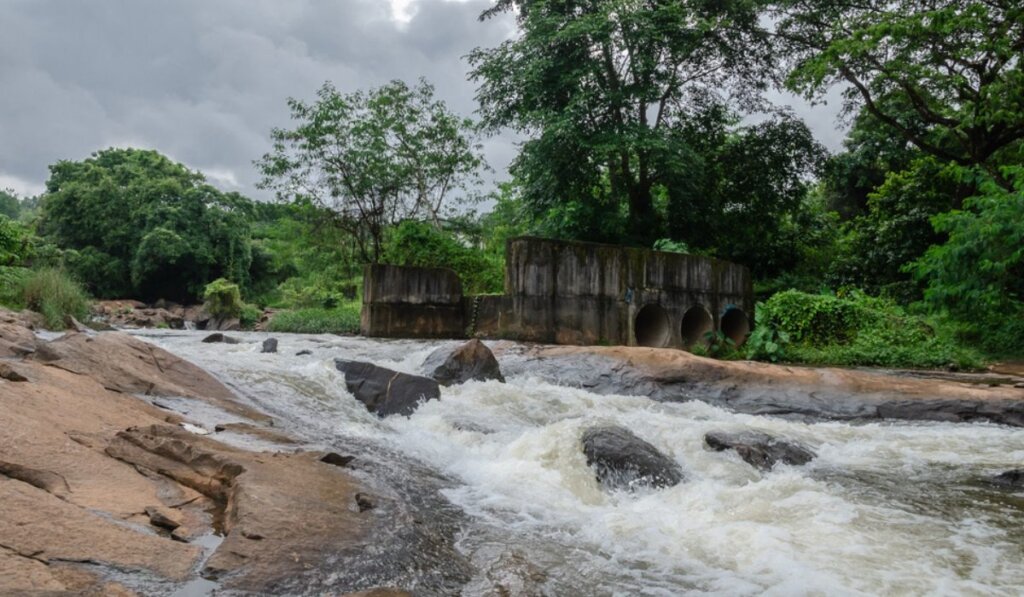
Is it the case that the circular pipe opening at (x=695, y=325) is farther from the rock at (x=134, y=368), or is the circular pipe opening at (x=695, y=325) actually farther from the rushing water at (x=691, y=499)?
the rock at (x=134, y=368)

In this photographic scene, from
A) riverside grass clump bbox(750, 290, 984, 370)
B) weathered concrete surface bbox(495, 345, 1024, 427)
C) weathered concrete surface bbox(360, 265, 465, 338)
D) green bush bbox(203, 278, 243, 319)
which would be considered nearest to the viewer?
weathered concrete surface bbox(495, 345, 1024, 427)

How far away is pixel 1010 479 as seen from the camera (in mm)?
5496

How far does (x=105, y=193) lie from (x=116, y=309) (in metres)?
9.19

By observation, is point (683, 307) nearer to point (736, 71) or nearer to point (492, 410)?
point (492, 410)

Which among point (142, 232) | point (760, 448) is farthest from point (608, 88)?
point (142, 232)

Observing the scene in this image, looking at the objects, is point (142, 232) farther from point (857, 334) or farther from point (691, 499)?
point (691, 499)

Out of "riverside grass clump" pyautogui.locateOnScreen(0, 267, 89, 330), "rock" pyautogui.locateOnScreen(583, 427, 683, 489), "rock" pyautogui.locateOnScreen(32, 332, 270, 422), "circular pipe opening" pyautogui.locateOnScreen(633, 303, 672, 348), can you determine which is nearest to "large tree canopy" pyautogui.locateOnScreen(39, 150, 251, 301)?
"riverside grass clump" pyautogui.locateOnScreen(0, 267, 89, 330)

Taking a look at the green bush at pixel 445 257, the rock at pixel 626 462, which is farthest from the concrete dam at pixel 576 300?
the rock at pixel 626 462

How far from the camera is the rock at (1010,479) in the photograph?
5.40 m

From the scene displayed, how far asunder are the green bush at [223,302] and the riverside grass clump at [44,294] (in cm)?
1104

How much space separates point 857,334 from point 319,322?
15060 mm

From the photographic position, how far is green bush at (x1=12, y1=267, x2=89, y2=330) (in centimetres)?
1352

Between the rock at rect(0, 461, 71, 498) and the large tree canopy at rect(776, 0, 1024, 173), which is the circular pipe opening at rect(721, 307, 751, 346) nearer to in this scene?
the large tree canopy at rect(776, 0, 1024, 173)

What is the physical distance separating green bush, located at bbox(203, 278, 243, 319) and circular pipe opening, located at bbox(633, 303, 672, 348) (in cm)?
1798
